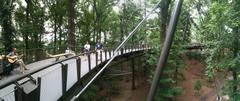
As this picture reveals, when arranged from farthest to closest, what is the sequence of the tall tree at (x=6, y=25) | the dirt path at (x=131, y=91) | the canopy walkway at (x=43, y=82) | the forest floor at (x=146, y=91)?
the forest floor at (x=146, y=91) < the dirt path at (x=131, y=91) < the tall tree at (x=6, y=25) < the canopy walkway at (x=43, y=82)

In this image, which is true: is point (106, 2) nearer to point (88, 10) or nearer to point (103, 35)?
point (88, 10)

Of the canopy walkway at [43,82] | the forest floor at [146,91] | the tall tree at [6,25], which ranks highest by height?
the tall tree at [6,25]

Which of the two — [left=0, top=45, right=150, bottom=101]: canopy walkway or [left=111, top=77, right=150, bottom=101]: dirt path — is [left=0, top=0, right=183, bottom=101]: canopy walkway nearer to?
[left=0, top=45, right=150, bottom=101]: canopy walkway

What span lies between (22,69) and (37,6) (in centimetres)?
2668

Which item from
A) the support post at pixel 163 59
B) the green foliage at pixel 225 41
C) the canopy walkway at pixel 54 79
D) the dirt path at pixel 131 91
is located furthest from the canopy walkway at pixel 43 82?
the dirt path at pixel 131 91

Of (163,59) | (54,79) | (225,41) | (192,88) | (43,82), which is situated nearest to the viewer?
(163,59)

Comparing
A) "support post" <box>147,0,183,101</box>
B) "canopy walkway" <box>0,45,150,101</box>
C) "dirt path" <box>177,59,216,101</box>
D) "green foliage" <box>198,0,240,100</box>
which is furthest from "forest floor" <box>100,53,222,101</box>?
"support post" <box>147,0,183,101</box>

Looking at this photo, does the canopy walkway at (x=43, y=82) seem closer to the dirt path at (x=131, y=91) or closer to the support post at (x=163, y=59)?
the support post at (x=163, y=59)

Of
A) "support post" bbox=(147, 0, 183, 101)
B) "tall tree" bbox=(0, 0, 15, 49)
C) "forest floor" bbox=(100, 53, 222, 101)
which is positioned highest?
"tall tree" bbox=(0, 0, 15, 49)

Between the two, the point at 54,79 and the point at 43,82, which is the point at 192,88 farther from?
the point at 43,82

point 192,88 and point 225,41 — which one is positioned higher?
point 225,41

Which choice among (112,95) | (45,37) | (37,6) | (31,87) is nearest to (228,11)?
(31,87)

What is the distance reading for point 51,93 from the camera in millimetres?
7199

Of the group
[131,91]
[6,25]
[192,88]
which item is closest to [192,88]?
[192,88]
